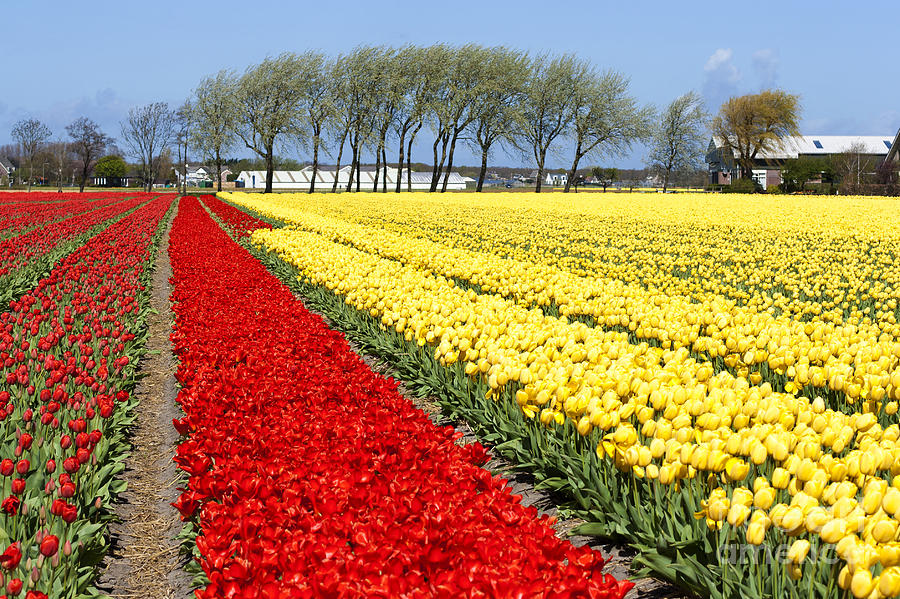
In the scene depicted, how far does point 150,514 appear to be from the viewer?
478cm

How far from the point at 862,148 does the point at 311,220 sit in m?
78.6

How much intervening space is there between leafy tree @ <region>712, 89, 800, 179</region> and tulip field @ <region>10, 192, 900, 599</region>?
74009mm

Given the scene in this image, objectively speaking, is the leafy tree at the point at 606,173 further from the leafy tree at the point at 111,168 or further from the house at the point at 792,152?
the leafy tree at the point at 111,168

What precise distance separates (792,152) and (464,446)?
10764 centimetres

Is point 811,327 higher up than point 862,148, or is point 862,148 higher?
point 862,148

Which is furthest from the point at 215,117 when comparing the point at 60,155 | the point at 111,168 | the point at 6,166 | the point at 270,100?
the point at 6,166

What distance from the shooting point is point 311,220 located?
74.4 feet

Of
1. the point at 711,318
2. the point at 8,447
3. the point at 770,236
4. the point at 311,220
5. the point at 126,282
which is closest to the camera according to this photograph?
the point at 8,447

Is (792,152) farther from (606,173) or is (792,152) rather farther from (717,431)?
(717,431)

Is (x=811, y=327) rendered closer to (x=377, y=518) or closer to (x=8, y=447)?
(x=377, y=518)

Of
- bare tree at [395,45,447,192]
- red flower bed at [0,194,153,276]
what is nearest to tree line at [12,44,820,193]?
bare tree at [395,45,447,192]

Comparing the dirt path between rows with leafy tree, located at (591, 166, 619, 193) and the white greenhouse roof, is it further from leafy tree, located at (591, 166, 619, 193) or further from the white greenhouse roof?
leafy tree, located at (591, 166, 619, 193)

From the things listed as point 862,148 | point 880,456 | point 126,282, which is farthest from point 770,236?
point 862,148

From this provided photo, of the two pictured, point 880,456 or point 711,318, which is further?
point 711,318
